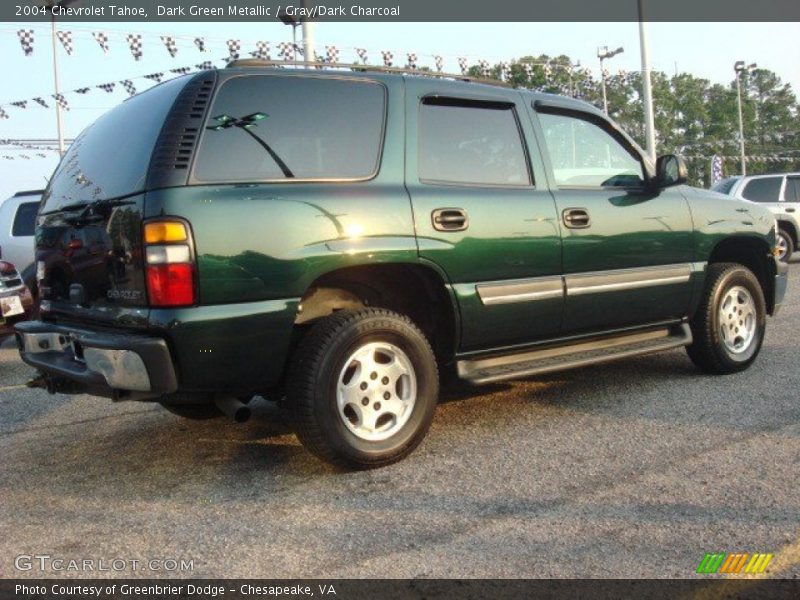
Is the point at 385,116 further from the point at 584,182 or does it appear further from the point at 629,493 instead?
the point at 629,493

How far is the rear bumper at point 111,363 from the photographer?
10.4ft

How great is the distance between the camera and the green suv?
328 centimetres

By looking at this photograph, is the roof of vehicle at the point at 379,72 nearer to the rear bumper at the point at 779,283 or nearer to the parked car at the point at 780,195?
the rear bumper at the point at 779,283

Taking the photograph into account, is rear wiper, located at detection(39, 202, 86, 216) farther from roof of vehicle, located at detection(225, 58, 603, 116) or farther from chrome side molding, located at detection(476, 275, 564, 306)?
chrome side molding, located at detection(476, 275, 564, 306)

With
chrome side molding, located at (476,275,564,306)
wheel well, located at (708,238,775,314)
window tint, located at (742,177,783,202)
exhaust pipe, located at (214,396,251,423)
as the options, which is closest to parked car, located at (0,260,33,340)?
exhaust pipe, located at (214,396,251,423)

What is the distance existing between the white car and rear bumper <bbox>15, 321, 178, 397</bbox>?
21.9 feet

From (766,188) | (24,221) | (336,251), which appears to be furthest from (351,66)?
(766,188)

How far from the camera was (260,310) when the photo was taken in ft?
11.0

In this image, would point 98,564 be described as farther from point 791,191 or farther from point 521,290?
point 791,191

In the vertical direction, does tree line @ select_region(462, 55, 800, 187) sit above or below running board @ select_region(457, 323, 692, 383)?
above

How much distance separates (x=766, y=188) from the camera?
48.9ft

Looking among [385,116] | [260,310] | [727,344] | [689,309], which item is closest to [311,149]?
[385,116]

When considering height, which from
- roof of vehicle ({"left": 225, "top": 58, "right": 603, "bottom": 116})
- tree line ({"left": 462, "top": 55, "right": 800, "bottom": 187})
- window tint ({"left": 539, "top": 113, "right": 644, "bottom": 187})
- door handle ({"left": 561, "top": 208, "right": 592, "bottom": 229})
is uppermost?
tree line ({"left": 462, "top": 55, "right": 800, "bottom": 187})

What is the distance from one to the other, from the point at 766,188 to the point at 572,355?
40.1 ft
